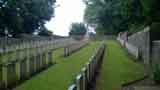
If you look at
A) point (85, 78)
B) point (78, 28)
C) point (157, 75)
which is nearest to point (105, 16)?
point (78, 28)

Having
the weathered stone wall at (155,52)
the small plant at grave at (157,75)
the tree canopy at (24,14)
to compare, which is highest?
the tree canopy at (24,14)

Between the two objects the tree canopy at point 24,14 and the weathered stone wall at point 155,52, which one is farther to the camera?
the tree canopy at point 24,14

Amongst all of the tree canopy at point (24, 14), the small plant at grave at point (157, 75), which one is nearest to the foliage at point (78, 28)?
the tree canopy at point (24, 14)

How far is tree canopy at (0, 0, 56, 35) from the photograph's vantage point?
5138cm

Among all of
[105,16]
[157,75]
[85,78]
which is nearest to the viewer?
[85,78]

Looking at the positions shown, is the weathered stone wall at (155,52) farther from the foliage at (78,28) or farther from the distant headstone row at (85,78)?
the foliage at (78,28)

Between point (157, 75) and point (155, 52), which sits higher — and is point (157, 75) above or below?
below

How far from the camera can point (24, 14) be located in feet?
195

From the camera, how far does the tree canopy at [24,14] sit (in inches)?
2023

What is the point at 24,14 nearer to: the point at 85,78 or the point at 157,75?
the point at 157,75

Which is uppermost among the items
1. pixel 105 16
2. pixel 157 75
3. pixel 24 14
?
pixel 105 16

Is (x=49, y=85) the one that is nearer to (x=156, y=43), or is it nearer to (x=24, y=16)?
(x=156, y=43)

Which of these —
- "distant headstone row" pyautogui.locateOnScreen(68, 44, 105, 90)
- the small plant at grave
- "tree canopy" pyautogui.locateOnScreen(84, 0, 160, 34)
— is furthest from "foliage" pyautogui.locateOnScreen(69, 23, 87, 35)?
the small plant at grave

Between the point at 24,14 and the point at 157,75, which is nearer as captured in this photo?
the point at 157,75
